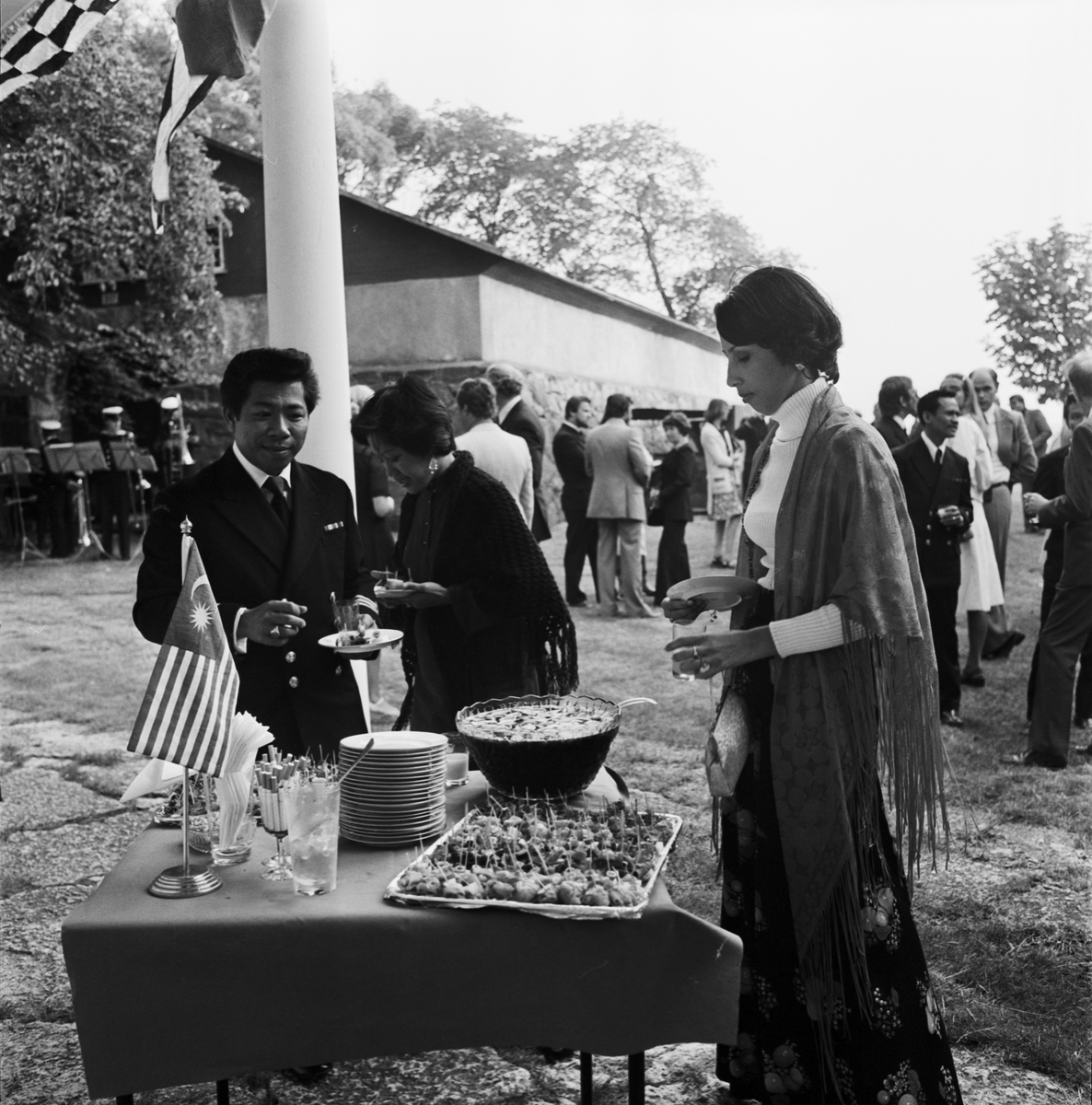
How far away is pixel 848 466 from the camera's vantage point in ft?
8.01

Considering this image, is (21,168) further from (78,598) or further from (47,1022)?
(47,1022)

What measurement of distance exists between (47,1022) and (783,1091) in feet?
7.22

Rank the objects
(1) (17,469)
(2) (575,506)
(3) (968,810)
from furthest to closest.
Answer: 1. (1) (17,469)
2. (2) (575,506)
3. (3) (968,810)

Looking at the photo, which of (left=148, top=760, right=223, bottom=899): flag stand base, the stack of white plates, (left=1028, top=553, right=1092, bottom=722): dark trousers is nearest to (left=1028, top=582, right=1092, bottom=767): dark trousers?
(left=1028, top=553, right=1092, bottom=722): dark trousers

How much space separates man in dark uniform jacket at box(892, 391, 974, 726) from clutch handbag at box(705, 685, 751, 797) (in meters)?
4.06

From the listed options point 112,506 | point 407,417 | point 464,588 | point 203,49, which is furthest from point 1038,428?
point 203,49

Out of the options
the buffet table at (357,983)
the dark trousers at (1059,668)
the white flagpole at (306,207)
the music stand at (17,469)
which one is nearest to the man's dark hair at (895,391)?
the dark trousers at (1059,668)

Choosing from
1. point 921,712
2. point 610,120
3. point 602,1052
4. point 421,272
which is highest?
point 610,120

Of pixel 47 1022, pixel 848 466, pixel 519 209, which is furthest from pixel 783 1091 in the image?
pixel 519 209

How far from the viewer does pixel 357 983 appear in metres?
1.97

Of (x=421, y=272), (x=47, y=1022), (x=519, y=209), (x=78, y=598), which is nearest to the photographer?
(x=47, y=1022)

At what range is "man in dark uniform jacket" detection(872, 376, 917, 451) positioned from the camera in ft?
22.7

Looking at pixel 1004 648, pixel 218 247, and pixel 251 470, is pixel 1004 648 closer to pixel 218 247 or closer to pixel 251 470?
pixel 251 470

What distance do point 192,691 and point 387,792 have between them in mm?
445
